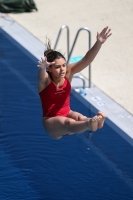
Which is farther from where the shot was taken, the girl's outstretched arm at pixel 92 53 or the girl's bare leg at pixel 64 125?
the girl's outstretched arm at pixel 92 53

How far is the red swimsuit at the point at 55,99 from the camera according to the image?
7223mm

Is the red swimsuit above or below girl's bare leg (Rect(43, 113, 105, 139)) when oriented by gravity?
above

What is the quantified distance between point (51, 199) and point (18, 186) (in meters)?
0.59

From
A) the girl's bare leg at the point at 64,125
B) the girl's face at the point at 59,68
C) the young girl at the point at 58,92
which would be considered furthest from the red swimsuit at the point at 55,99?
the girl's face at the point at 59,68

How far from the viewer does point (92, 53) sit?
731 cm

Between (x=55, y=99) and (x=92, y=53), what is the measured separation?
2.41ft

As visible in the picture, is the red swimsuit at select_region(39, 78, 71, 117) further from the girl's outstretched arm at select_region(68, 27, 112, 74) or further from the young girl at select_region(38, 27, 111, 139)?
the girl's outstretched arm at select_region(68, 27, 112, 74)

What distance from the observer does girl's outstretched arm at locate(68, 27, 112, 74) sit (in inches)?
283

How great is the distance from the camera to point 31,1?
49.6 feet

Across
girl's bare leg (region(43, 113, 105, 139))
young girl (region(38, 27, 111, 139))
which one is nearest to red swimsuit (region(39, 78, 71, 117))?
young girl (region(38, 27, 111, 139))

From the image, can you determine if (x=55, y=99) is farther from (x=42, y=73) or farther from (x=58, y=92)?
(x=42, y=73)

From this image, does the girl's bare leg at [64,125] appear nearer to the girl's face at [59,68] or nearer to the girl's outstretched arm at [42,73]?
the girl's outstretched arm at [42,73]

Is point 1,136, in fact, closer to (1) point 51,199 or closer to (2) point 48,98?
(1) point 51,199

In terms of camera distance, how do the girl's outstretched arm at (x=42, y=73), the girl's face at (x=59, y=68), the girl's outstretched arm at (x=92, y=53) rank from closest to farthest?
the girl's outstretched arm at (x=42, y=73), the girl's face at (x=59, y=68), the girl's outstretched arm at (x=92, y=53)
